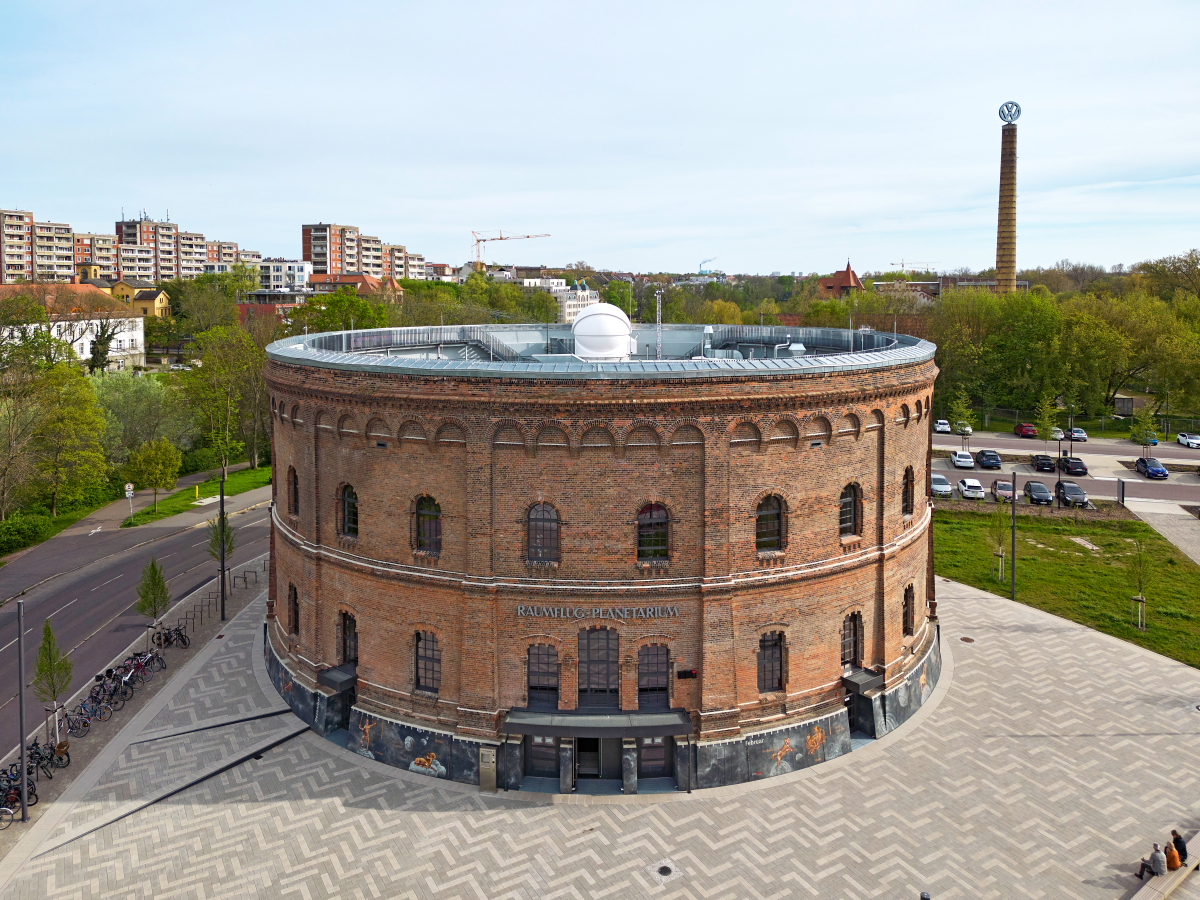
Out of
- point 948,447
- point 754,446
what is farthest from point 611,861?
point 948,447

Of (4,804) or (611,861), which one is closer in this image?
(611,861)

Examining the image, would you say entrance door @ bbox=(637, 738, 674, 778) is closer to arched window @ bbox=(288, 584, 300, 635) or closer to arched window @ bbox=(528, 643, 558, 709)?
arched window @ bbox=(528, 643, 558, 709)

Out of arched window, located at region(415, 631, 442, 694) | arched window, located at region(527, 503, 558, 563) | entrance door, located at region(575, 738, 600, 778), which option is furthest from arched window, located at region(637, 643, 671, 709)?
arched window, located at region(415, 631, 442, 694)

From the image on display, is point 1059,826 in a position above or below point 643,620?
below

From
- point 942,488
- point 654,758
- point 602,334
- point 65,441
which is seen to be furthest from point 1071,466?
point 65,441

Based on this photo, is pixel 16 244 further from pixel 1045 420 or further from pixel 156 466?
pixel 1045 420

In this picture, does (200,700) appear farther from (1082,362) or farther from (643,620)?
(1082,362)
